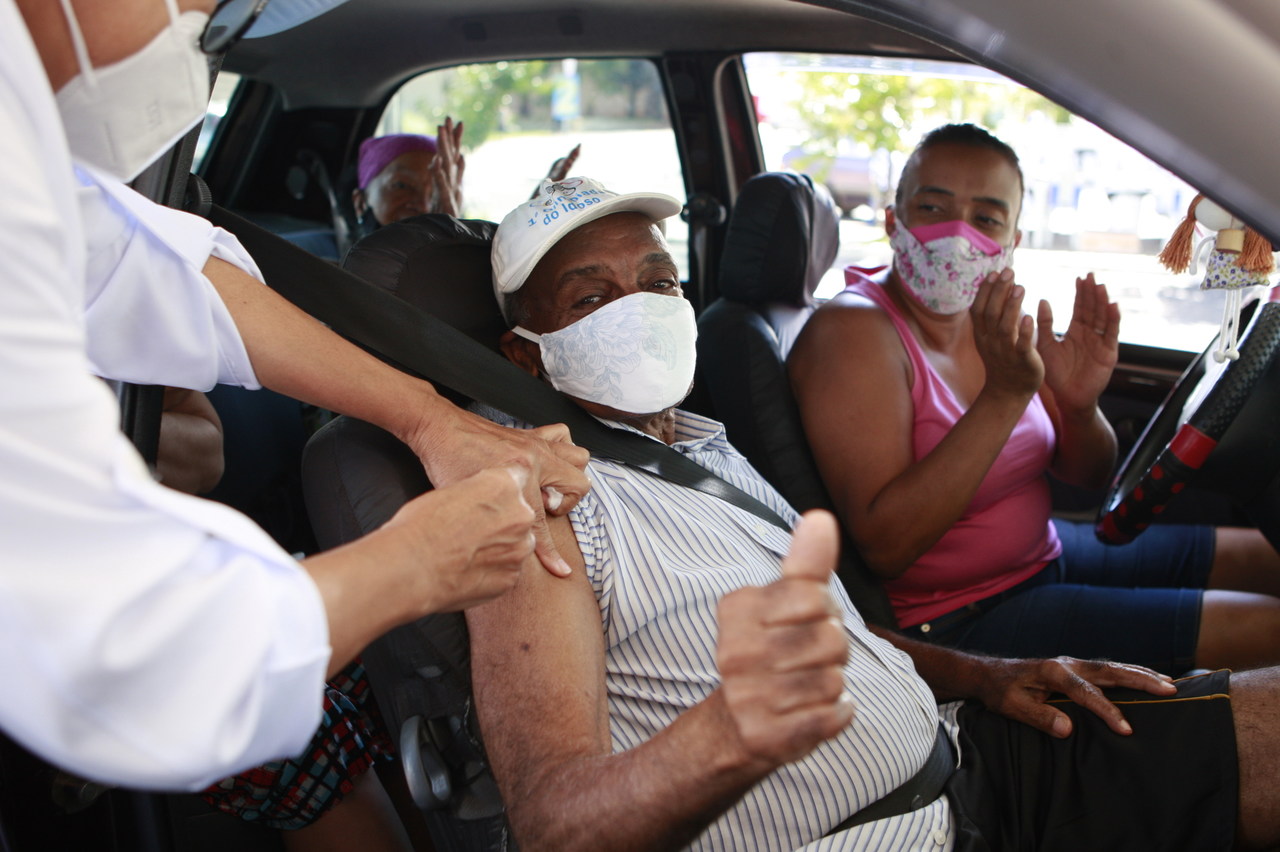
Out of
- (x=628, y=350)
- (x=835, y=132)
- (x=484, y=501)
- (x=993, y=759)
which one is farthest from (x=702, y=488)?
(x=835, y=132)

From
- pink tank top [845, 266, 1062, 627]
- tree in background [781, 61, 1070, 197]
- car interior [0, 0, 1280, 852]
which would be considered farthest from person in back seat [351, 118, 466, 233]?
pink tank top [845, 266, 1062, 627]

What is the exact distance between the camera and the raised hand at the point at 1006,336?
6.38ft

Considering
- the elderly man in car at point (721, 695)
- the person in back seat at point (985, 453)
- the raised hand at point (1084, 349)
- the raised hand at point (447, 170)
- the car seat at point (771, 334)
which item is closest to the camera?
the elderly man in car at point (721, 695)

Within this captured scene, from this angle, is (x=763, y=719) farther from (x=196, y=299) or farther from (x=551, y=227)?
(x=551, y=227)

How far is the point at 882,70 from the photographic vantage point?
291 centimetres

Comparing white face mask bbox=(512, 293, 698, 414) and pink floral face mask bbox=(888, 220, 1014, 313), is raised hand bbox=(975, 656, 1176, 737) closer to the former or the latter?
white face mask bbox=(512, 293, 698, 414)

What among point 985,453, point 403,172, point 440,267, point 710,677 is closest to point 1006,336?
point 985,453

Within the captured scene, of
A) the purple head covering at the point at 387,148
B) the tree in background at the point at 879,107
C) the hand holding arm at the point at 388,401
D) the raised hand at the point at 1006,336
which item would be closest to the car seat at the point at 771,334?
the raised hand at the point at 1006,336

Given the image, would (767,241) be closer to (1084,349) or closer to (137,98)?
(1084,349)

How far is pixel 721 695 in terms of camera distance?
91cm

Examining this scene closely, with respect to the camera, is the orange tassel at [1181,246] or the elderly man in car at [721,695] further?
the orange tassel at [1181,246]

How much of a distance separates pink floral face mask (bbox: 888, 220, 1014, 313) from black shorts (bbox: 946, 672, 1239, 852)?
101cm

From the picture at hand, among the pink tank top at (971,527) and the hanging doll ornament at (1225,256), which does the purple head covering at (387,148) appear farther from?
the hanging doll ornament at (1225,256)

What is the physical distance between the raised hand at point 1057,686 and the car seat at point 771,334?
371mm
